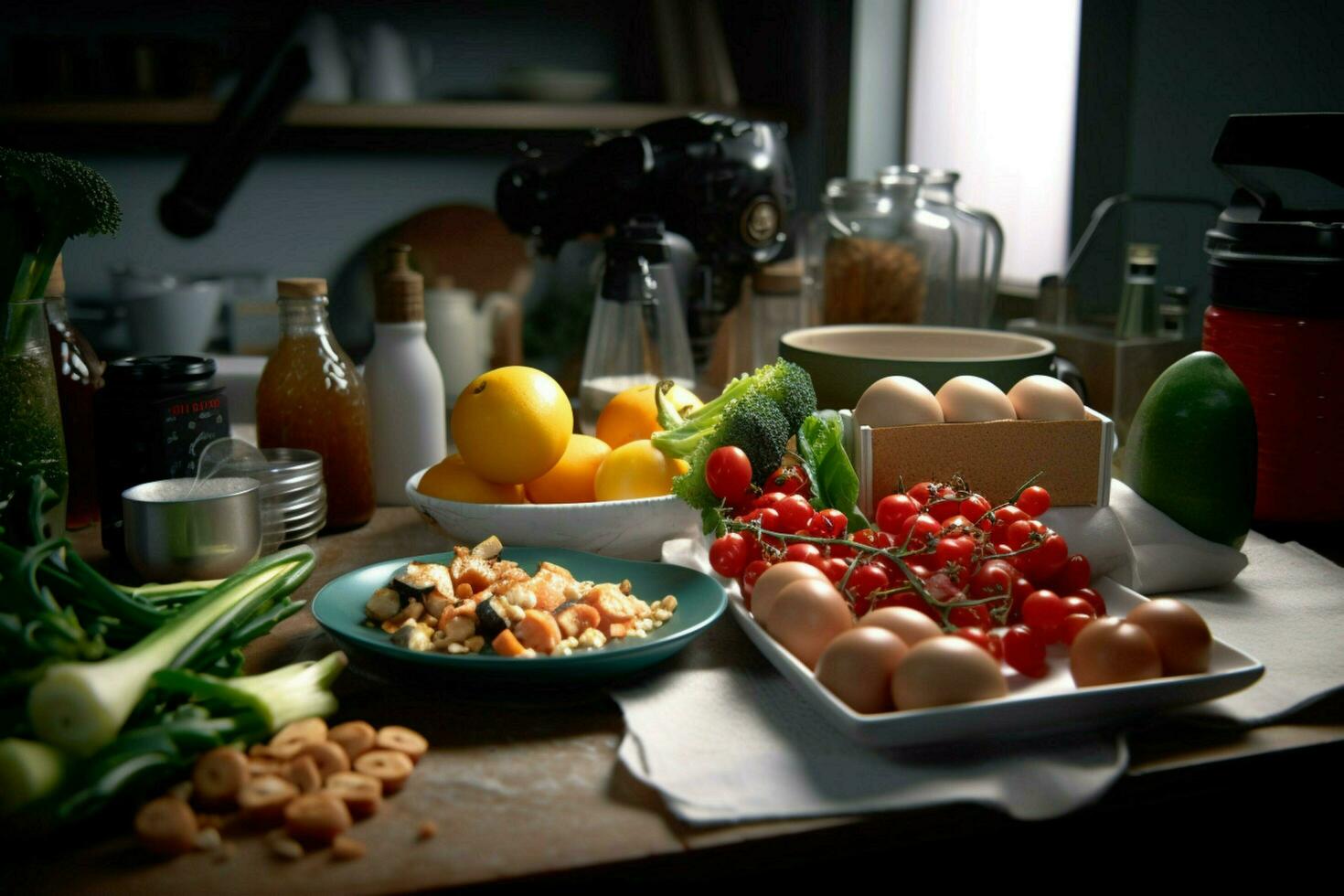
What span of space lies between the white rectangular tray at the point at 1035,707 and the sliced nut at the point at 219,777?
0.30 meters

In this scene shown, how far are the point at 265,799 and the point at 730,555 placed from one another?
0.35 meters

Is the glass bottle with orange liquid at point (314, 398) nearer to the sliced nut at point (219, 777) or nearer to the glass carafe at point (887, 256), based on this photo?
the sliced nut at point (219, 777)

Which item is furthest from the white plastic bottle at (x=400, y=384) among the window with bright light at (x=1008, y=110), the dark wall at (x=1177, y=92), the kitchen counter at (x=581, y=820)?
the window with bright light at (x=1008, y=110)

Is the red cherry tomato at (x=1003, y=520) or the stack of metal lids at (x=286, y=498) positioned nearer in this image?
the red cherry tomato at (x=1003, y=520)

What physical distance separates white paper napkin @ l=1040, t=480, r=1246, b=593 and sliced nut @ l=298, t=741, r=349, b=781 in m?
0.53

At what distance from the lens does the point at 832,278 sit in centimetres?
149

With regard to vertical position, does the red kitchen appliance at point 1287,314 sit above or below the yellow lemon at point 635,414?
above

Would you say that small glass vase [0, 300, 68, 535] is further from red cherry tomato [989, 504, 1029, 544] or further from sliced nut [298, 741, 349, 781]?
red cherry tomato [989, 504, 1029, 544]

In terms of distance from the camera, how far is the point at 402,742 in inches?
24.5

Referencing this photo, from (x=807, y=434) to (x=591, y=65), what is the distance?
93.6 inches

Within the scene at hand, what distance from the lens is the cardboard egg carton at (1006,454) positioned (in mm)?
885

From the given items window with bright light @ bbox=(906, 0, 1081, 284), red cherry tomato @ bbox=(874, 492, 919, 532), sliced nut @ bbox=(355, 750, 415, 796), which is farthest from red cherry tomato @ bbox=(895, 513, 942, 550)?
window with bright light @ bbox=(906, 0, 1081, 284)

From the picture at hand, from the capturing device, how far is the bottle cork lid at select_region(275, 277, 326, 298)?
1.01 metres

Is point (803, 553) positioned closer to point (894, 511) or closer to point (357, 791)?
point (894, 511)
